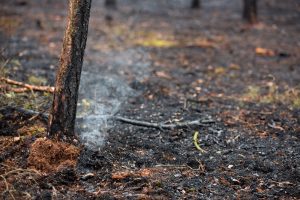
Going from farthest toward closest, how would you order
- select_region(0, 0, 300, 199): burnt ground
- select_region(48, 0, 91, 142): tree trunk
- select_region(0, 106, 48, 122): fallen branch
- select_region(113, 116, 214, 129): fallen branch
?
1. select_region(113, 116, 214, 129): fallen branch
2. select_region(0, 106, 48, 122): fallen branch
3. select_region(48, 0, 91, 142): tree trunk
4. select_region(0, 0, 300, 199): burnt ground

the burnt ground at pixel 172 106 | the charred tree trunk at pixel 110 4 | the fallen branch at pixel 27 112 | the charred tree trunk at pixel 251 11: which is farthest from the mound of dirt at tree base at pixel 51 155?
the charred tree trunk at pixel 110 4

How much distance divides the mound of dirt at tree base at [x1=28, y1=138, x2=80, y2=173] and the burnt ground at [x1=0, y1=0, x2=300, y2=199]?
0.11 metres

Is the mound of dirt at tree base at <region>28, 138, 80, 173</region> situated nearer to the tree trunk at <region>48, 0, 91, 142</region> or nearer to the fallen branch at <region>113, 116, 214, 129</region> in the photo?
the tree trunk at <region>48, 0, 91, 142</region>


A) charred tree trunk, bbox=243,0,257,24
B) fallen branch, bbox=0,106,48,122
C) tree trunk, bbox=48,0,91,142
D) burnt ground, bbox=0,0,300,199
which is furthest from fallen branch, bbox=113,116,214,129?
charred tree trunk, bbox=243,0,257,24

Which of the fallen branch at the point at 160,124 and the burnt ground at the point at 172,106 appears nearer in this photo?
the burnt ground at the point at 172,106

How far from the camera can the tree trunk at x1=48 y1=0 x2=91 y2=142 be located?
158 inches

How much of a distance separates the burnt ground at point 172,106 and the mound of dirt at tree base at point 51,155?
0.35 feet

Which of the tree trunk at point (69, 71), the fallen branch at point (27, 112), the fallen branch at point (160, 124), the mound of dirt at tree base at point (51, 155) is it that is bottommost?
the mound of dirt at tree base at point (51, 155)

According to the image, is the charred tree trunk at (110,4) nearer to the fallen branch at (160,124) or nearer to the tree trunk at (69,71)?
the fallen branch at (160,124)

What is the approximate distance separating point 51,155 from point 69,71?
0.88 meters

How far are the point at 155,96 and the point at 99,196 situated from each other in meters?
3.16

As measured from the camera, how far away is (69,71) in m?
4.11

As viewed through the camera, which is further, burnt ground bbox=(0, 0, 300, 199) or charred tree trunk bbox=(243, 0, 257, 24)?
charred tree trunk bbox=(243, 0, 257, 24)

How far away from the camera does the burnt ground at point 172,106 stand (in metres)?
3.90
